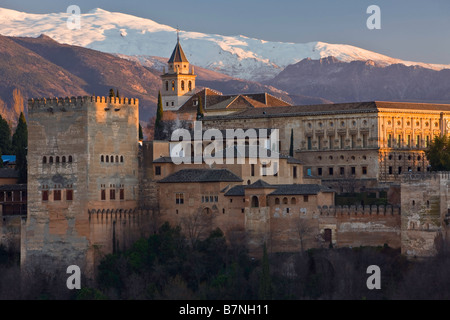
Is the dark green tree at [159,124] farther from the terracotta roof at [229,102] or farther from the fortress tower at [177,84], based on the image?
the fortress tower at [177,84]

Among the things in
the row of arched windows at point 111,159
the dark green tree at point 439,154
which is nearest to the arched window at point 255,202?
the row of arched windows at point 111,159

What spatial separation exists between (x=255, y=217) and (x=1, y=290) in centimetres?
1665

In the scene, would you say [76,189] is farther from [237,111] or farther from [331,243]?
[237,111]

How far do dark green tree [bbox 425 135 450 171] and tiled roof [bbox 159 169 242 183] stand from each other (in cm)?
1706

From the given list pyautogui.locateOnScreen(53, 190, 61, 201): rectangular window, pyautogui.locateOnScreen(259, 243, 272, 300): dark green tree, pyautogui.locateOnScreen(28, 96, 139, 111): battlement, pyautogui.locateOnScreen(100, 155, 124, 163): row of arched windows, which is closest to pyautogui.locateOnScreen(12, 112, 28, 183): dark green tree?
pyautogui.locateOnScreen(28, 96, 139, 111): battlement

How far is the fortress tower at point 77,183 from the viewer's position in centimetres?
8262

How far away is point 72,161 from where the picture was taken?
8325cm

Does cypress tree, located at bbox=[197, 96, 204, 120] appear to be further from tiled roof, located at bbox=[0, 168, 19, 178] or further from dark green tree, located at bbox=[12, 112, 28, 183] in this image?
tiled roof, located at bbox=[0, 168, 19, 178]

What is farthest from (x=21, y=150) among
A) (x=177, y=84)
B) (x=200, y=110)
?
(x=177, y=84)

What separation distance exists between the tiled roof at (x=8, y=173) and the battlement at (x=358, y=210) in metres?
25.0
